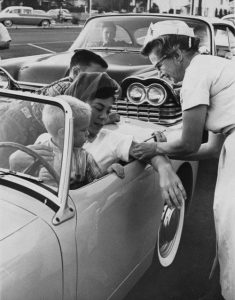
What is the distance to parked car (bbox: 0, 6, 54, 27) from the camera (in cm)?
3625

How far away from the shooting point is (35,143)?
206 cm

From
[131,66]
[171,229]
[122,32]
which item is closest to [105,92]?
[171,229]

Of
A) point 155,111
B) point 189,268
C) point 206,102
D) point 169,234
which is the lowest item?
point 189,268

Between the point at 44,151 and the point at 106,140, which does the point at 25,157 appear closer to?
the point at 44,151

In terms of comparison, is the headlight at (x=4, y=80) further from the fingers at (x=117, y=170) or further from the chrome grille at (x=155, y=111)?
the fingers at (x=117, y=170)

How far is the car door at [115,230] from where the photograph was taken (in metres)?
1.97

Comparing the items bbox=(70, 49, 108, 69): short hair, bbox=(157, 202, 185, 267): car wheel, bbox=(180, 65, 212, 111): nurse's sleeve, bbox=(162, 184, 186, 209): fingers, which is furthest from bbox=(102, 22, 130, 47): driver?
bbox=(162, 184, 186, 209): fingers

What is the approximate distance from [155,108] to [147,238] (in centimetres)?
163

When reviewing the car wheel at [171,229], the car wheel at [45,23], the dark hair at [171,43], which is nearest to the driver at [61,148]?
the dark hair at [171,43]

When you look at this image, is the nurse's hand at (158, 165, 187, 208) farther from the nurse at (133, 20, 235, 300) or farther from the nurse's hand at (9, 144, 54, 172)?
the nurse's hand at (9, 144, 54, 172)

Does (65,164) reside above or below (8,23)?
above

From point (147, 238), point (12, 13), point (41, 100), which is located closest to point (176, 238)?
point (147, 238)

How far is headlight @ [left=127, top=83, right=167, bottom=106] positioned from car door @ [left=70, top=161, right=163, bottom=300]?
139cm

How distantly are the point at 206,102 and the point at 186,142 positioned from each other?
24 cm
